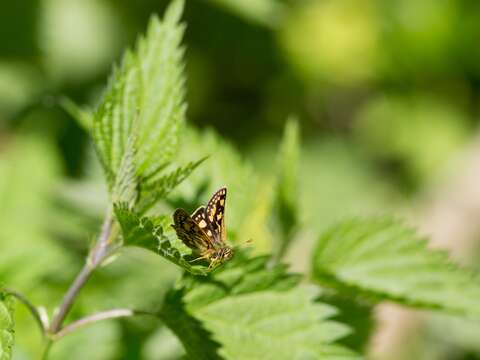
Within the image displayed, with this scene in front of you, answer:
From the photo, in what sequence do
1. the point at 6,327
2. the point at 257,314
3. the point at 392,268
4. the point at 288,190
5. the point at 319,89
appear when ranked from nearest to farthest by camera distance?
the point at 6,327, the point at 257,314, the point at 392,268, the point at 288,190, the point at 319,89

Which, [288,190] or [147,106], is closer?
[147,106]

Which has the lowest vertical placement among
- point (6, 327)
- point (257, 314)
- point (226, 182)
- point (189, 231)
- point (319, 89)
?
point (6, 327)

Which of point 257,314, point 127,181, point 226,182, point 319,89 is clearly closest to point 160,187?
point 127,181

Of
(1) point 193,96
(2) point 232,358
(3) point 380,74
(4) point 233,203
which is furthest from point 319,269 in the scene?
(3) point 380,74

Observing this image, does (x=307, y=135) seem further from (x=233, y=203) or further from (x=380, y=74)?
(x=233, y=203)

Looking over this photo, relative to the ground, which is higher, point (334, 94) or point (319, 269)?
point (334, 94)

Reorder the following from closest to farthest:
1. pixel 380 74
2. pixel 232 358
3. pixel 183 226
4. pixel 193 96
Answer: pixel 183 226 → pixel 232 358 → pixel 193 96 → pixel 380 74

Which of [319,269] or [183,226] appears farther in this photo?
[319,269]

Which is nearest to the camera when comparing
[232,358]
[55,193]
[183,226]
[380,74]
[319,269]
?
[183,226]

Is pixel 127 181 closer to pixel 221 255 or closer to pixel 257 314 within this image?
pixel 221 255
